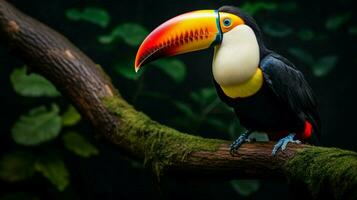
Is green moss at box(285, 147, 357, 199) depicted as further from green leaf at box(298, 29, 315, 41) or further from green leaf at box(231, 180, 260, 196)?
green leaf at box(298, 29, 315, 41)

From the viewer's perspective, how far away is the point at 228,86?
7.19 feet

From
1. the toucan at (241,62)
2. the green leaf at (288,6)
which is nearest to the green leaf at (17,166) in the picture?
the toucan at (241,62)

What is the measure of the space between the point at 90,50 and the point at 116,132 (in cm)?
210

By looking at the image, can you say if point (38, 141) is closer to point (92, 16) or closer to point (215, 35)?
point (92, 16)

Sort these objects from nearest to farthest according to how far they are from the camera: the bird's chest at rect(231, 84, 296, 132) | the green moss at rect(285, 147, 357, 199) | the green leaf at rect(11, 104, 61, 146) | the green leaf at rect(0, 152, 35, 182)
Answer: the green moss at rect(285, 147, 357, 199) < the bird's chest at rect(231, 84, 296, 132) < the green leaf at rect(11, 104, 61, 146) < the green leaf at rect(0, 152, 35, 182)

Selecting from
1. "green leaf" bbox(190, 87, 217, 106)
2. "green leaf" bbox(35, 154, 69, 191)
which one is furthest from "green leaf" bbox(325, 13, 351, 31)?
"green leaf" bbox(35, 154, 69, 191)

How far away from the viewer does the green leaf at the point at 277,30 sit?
4.38 metres

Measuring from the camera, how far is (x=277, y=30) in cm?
440

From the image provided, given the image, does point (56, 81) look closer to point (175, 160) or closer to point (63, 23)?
point (175, 160)

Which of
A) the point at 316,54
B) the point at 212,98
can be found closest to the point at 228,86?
the point at 212,98

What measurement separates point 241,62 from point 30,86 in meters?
2.27

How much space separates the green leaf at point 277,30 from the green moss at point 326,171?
257cm

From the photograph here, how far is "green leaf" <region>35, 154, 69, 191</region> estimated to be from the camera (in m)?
3.85

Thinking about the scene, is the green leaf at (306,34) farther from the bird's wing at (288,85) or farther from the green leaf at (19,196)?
the green leaf at (19,196)
